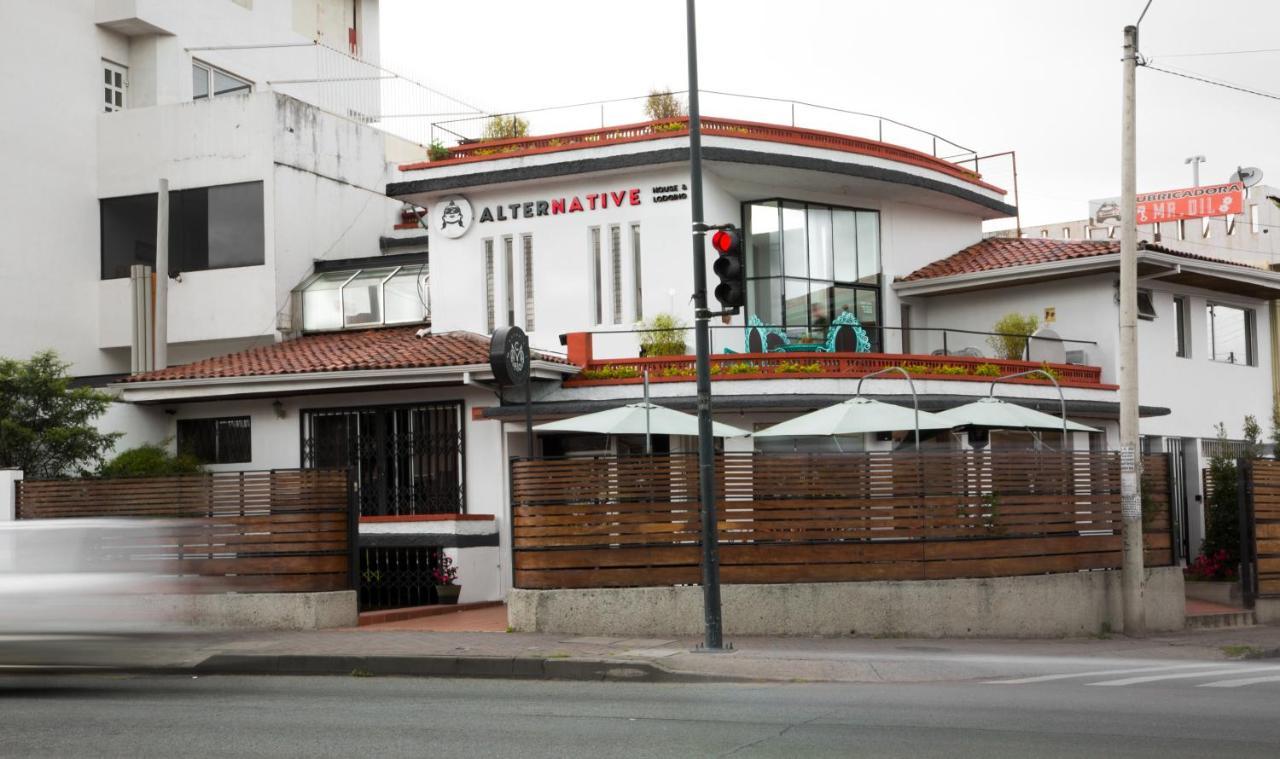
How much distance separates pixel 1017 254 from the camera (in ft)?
87.2

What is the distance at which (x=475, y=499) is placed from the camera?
72.1 feet

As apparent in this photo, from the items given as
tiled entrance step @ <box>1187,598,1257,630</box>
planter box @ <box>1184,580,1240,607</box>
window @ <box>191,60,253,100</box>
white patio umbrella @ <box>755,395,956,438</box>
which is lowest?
tiled entrance step @ <box>1187,598,1257,630</box>

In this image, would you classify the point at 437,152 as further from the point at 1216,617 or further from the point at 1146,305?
the point at 1216,617

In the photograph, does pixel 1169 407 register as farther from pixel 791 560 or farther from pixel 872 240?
pixel 791 560

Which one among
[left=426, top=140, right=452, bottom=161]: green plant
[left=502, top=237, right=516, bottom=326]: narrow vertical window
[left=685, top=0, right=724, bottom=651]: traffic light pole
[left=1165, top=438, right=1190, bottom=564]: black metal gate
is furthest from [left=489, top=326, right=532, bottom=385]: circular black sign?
[left=1165, top=438, right=1190, bottom=564]: black metal gate

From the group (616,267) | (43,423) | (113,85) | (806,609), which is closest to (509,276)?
(616,267)

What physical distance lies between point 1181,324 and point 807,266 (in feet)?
25.5

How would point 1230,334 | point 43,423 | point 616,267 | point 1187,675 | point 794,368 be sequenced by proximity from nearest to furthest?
point 1187,675
point 794,368
point 43,423
point 616,267
point 1230,334

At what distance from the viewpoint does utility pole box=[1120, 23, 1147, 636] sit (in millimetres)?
17641

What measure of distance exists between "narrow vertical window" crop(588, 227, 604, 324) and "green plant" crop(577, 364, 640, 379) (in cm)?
229

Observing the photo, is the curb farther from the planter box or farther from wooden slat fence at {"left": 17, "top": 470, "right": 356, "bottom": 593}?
the planter box

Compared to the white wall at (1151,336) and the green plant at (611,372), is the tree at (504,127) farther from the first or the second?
the white wall at (1151,336)

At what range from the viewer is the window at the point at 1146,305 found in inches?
1027

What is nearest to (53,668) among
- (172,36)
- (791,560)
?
(791,560)
